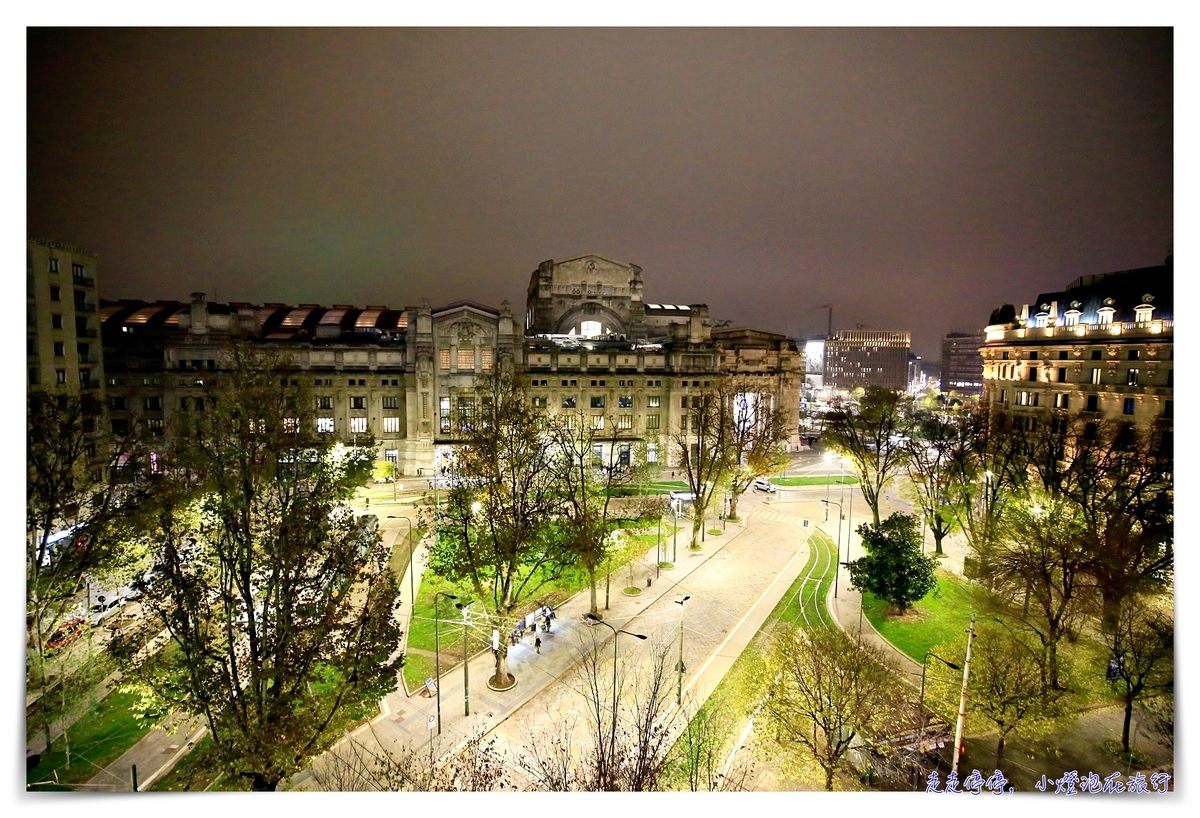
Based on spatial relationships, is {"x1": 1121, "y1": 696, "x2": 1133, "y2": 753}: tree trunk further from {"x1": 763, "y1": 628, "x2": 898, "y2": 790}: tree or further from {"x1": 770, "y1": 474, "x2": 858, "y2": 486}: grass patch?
{"x1": 770, "y1": 474, "x2": 858, "y2": 486}: grass patch

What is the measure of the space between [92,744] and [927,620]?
115 feet

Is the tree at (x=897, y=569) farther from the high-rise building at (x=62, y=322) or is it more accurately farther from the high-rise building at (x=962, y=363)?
the high-rise building at (x=962, y=363)

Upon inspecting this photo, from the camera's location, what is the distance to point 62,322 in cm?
3356

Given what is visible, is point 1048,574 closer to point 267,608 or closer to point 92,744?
point 267,608

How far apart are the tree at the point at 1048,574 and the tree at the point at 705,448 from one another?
60.5ft

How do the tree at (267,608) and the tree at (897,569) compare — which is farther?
the tree at (897,569)

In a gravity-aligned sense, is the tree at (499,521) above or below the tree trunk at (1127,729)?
above

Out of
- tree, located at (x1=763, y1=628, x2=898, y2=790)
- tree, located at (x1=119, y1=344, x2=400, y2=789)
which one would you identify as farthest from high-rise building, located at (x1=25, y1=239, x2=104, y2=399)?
tree, located at (x1=763, y1=628, x2=898, y2=790)

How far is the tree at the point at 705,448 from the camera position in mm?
38719

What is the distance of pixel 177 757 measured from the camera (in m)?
17.5

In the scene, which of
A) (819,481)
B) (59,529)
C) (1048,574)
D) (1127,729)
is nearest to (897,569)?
(1048,574)

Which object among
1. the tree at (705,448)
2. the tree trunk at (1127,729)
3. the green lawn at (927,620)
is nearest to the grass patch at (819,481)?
the tree at (705,448)

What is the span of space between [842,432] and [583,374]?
93.4 feet

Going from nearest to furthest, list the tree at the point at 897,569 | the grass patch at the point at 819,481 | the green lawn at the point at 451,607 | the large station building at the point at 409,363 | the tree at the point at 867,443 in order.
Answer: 1. the green lawn at the point at 451,607
2. the tree at the point at 897,569
3. the tree at the point at 867,443
4. the large station building at the point at 409,363
5. the grass patch at the point at 819,481
